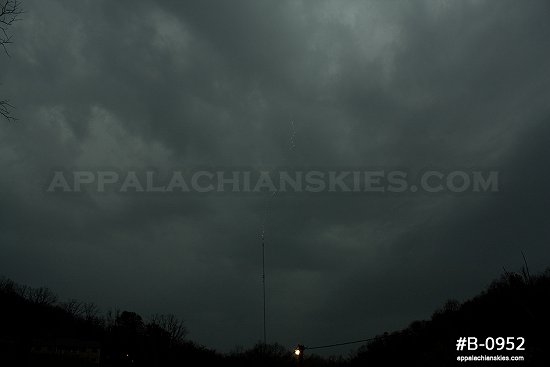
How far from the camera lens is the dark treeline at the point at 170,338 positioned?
5313cm

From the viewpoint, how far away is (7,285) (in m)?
122

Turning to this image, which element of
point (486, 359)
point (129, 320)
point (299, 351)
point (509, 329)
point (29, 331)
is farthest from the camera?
point (129, 320)

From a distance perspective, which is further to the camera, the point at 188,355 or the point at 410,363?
the point at 188,355

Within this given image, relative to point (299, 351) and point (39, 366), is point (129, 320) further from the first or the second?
point (299, 351)

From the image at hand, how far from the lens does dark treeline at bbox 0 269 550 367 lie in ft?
174

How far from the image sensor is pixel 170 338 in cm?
10812

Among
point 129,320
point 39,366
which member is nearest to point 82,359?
point 39,366

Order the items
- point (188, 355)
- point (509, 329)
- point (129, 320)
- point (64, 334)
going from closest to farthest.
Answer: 1. point (509, 329)
2. point (64, 334)
3. point (188, 355)
4. point (129, 320)

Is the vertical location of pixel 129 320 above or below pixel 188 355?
above

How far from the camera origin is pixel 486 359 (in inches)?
1336

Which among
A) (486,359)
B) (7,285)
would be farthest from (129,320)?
(486,359)

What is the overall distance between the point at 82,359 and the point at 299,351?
1602 inches

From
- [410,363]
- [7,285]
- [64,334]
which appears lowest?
[410,363]

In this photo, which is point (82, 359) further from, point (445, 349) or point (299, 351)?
point (445, 349)
